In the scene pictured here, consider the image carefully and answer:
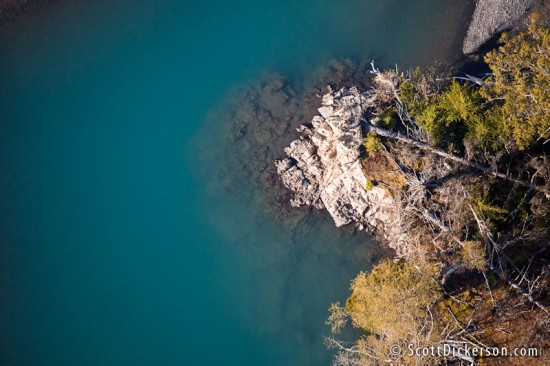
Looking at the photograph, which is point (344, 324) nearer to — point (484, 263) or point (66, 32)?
point (484, 263)

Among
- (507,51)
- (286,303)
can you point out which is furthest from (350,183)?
(507,51)

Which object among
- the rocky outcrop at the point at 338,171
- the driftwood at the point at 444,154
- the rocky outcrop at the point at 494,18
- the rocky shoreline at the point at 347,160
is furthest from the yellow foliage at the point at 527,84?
the rocky outcrop at the point at 494,18

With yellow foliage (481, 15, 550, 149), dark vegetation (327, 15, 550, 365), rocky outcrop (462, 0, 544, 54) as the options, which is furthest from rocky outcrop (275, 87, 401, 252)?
rocky outcrop (462, 0, 544, 54)

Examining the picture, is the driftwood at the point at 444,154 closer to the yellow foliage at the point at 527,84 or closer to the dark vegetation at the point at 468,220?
the dark vegetation at the point at 468,220

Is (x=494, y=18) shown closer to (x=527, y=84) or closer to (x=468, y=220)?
(x=527, y=84)

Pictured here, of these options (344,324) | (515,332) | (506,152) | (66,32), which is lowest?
(515,332)

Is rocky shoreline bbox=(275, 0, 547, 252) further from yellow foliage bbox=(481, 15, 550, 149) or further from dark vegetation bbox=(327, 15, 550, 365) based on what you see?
yellow foliage bbox=(481, 15, 550, 149)
